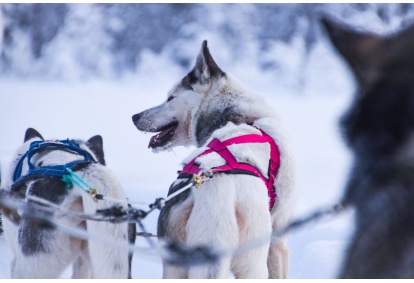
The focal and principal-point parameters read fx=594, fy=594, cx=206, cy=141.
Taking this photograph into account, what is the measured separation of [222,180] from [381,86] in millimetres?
1025

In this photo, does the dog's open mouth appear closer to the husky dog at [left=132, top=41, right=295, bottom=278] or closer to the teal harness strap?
the husky dog at [left=132, top=41, right=295, bottom=278]

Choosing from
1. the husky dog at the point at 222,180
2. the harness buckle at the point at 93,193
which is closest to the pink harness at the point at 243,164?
the husky dog at the point at 222,180

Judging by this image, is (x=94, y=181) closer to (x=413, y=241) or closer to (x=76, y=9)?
(x=76, y=9)

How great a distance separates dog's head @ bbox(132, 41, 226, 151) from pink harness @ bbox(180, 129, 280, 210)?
1.25 feet

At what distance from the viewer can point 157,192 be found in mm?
2631

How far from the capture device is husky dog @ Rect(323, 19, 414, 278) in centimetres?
93

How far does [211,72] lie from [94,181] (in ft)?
2.32

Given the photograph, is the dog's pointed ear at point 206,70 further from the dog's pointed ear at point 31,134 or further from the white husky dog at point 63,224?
the dog's pointed ear at point 31,134

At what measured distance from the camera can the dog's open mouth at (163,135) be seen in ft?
8.99

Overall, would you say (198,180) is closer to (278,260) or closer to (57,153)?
(278,260)

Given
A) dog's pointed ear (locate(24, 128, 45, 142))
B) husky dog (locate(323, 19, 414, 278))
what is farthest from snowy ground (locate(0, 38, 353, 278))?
husky dog (locate(323, 19, 414, 278))

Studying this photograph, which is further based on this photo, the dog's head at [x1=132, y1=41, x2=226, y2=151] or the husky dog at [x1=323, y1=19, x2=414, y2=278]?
the dog's head at [x1=132, y1=41, x2=226, y2=151]

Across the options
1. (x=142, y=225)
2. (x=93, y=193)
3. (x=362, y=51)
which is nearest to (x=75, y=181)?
(x=93, y=193)

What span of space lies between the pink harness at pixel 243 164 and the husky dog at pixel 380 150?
0.96 meters
